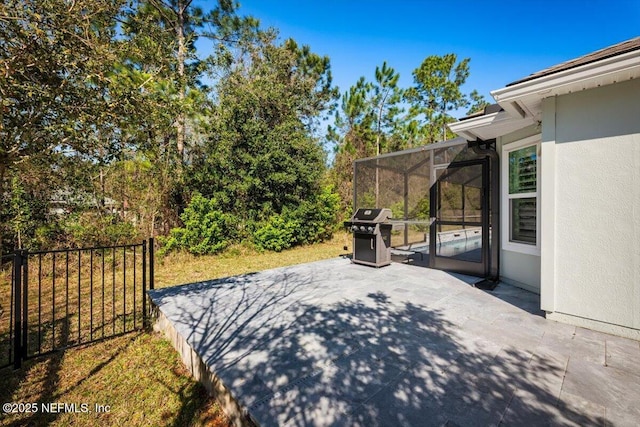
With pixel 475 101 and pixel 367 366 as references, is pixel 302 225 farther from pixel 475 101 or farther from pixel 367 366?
pixel 475 101

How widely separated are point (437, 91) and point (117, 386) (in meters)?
17.7

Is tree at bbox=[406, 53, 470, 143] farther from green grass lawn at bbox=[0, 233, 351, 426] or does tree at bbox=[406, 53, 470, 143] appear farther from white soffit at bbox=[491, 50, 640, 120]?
green grass lawn at bbox=[0, 233, 351, 426]

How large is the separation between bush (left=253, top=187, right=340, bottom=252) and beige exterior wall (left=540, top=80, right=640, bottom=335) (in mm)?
7007

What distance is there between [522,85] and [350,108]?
12.1m

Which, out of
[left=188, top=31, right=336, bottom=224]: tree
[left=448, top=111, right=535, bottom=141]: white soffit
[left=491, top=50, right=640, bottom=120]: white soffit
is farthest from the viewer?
[left=188, top=31, right=336, bottom=224]: tree

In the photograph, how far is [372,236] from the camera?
5953 mm

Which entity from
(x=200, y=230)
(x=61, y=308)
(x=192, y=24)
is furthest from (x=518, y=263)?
(x=192, y=24)

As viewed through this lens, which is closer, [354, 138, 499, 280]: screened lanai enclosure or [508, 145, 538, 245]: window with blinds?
[508, 145, 538, 245]: window with blinds

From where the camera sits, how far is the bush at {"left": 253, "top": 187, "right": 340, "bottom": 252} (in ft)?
28.9

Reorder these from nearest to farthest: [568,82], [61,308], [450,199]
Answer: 1. [568,82]
2. [61,308]
3. [450,199]

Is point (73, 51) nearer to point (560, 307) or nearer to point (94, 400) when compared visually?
point (94, 400)

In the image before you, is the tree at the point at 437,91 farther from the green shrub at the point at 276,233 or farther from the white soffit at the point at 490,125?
the white soffit at the point at 490,125

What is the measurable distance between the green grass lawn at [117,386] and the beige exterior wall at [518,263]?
14.7 feet

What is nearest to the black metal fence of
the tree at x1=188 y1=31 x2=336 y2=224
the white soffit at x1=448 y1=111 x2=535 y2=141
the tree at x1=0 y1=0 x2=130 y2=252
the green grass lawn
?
the green grass lawn
